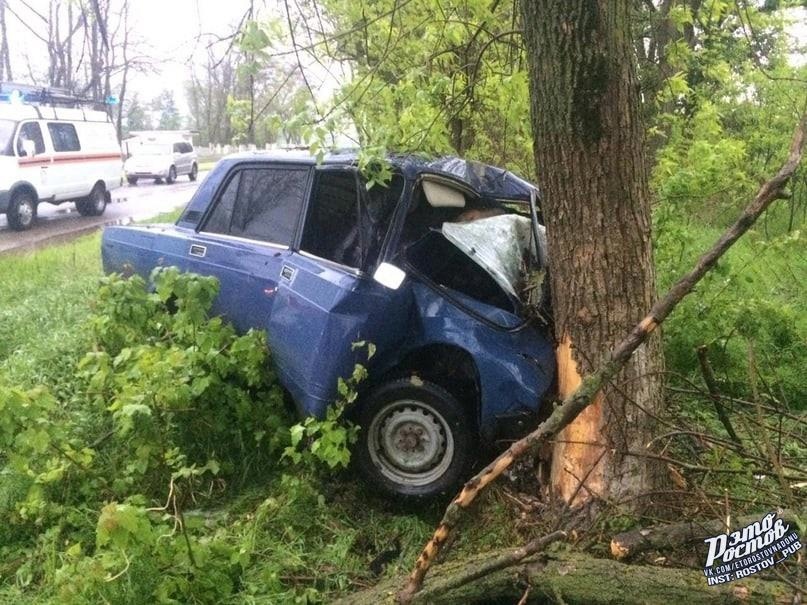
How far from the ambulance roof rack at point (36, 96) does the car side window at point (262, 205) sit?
38.5ft

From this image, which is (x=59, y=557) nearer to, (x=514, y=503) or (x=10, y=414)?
(x=10, y=414)

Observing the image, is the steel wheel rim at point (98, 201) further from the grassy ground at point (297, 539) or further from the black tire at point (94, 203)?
the grassy ground at point (297, 539)

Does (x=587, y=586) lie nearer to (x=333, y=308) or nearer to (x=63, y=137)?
(x=333, y=308)

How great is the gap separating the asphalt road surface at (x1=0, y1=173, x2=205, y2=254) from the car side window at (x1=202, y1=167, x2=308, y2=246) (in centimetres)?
464

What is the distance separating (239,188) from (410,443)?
209cm

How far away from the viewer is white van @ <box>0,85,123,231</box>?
43.3 feet

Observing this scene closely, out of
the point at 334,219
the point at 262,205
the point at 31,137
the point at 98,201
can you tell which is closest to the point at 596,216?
the point at 334,219

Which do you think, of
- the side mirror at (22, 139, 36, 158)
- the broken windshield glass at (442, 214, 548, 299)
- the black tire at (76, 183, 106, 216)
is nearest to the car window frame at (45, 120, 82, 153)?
the side mirror at (22, 139, 36, 158)

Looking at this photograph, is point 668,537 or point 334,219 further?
point 334,219

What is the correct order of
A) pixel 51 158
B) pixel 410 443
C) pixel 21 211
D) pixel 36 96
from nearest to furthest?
pixel 410 443
pixel 21 211
pixel 51 158
pixel 36 96

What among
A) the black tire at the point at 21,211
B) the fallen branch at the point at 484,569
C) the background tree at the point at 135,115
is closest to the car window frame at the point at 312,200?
the fallen branch at the point at 484,569

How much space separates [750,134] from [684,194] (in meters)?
7.09

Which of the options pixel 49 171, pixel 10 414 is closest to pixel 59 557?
pixel 10 414

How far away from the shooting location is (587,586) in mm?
2443
